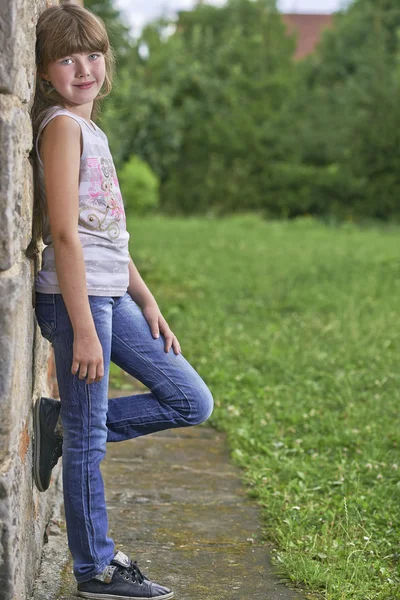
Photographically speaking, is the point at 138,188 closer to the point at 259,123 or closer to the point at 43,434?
the point at 259,123

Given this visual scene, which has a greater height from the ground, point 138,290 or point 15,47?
point 15,47

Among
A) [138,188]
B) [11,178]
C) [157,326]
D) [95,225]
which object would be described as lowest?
[138,188]

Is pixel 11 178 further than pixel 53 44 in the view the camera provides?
No

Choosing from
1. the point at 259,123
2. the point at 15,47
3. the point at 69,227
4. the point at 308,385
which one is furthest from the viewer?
the point at 259,123

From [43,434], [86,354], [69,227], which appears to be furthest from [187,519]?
[69,227]

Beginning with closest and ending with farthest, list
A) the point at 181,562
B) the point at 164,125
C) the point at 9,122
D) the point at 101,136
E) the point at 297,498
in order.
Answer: the point at 9,122 < the point at 101,136 < the point at 181,562 < the point at 297,498 < the point at 164,125

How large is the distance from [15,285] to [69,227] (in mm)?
331

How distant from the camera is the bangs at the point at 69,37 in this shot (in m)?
2.36

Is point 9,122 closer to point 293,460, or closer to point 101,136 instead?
point 101,136

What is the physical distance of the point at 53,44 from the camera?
7.73 feet

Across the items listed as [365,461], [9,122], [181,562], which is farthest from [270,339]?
[9,122]

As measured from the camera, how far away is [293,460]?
390cm

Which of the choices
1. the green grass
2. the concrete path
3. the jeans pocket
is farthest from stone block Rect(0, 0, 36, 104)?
the green grass

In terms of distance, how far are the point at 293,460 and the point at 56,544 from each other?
129 cm
